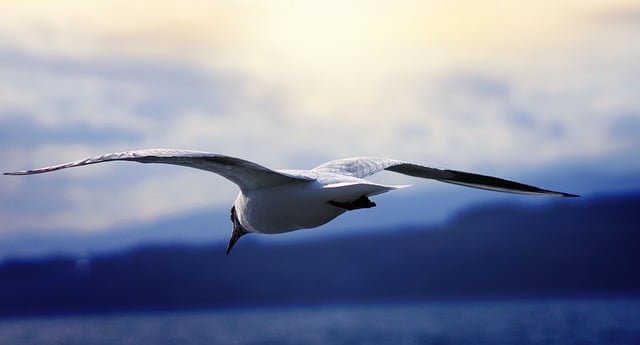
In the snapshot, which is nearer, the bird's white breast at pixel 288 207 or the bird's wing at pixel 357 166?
the bird's white breast at pixel 288 207

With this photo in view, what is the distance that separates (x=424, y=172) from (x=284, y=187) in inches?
147

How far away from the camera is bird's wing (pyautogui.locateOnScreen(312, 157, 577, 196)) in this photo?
15.3 meters

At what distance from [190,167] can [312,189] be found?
5.72 ft

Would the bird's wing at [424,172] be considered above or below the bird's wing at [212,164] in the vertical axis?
above

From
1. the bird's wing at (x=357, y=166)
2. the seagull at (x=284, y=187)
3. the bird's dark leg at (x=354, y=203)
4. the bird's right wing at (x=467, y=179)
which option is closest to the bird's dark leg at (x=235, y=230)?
the seagull at (x=284, y=187)

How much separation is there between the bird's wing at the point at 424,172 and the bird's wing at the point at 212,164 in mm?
1498

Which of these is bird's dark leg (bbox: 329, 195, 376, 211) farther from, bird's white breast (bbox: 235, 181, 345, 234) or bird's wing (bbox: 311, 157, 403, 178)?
bird's wing (bbox: 311, 157, 403, 178)

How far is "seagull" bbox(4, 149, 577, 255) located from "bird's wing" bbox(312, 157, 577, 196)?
0.02 metres

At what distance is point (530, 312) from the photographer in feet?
573

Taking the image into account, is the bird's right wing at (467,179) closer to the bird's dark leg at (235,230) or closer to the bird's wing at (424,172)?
the bird's wing at (424,172)

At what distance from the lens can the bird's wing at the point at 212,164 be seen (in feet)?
36.7

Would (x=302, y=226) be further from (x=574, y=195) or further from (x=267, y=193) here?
(x=574, y=195)

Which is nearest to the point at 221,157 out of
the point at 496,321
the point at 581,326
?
the point at 581,326

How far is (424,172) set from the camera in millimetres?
16516
